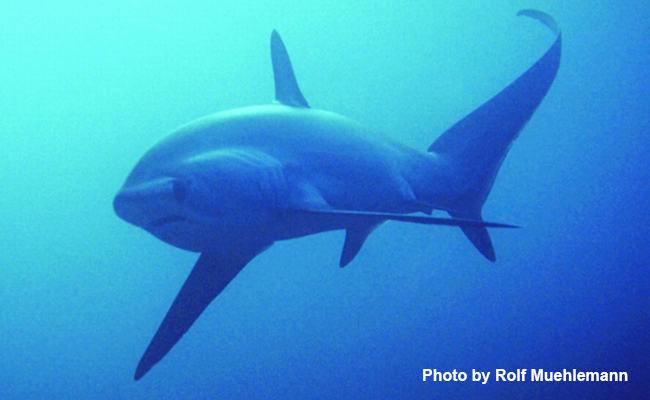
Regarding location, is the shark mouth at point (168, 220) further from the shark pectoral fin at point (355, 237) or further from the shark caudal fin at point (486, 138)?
the shark caudal fin at point (486, 138)

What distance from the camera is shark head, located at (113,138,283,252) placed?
2.67 metres

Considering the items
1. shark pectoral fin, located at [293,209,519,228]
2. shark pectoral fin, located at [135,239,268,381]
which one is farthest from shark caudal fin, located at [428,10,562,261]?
shark pectoral fin, located at [135,239,268,381]

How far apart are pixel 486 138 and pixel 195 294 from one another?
2.13 meters

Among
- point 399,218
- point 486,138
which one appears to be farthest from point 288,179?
point 486,138

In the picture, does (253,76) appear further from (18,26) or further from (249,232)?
(249,232)

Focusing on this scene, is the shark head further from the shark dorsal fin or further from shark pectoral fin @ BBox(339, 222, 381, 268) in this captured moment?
shark pectoral fin @ BBox(339, 222, 381, 268)

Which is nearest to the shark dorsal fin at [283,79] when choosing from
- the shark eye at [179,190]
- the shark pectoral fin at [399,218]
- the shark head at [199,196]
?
the shark head at [199,196]

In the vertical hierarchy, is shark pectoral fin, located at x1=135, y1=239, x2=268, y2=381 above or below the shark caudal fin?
below

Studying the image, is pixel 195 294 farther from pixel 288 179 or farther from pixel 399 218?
pixel 399 218

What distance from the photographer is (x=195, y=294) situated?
3.20 m

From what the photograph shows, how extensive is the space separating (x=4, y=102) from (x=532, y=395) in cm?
3161

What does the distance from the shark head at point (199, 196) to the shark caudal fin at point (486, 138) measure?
1.47 meters

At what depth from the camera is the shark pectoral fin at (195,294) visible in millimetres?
3117

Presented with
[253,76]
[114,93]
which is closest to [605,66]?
[253,76]
